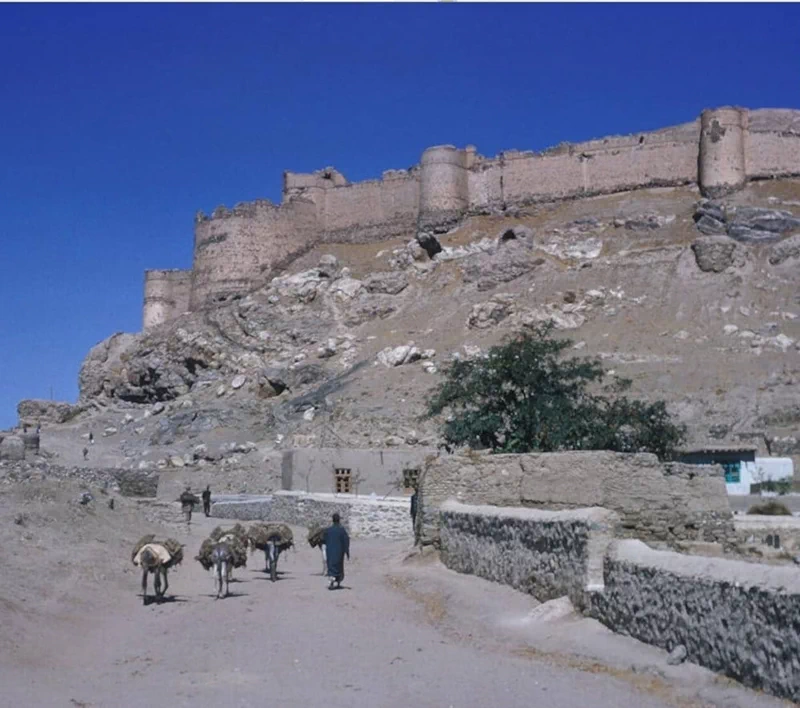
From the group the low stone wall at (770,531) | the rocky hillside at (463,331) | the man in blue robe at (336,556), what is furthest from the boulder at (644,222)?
the man in blue robe at (336,556)

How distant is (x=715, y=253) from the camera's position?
122 ft

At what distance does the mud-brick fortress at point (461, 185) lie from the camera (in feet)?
135

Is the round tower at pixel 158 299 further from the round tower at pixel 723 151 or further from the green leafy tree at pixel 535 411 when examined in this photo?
the green leafy tree at pixel 535 411

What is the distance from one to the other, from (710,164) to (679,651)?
37.9 metres

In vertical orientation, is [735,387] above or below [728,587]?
above

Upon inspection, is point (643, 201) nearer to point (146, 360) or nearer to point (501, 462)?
point (146, 360)

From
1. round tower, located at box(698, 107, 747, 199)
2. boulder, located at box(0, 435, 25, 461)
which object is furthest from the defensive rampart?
round tower, located at box(698, 107, 747, 199)

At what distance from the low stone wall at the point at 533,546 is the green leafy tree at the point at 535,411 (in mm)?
6360

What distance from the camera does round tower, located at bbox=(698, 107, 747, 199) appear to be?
134ft

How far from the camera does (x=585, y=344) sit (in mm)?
34188

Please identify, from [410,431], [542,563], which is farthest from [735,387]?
[542,563]

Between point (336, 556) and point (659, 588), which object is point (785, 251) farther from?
point (659, 588)

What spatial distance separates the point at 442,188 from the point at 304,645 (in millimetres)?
38422

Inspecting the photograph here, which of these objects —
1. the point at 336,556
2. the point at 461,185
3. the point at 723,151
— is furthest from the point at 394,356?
the point at 336,556
